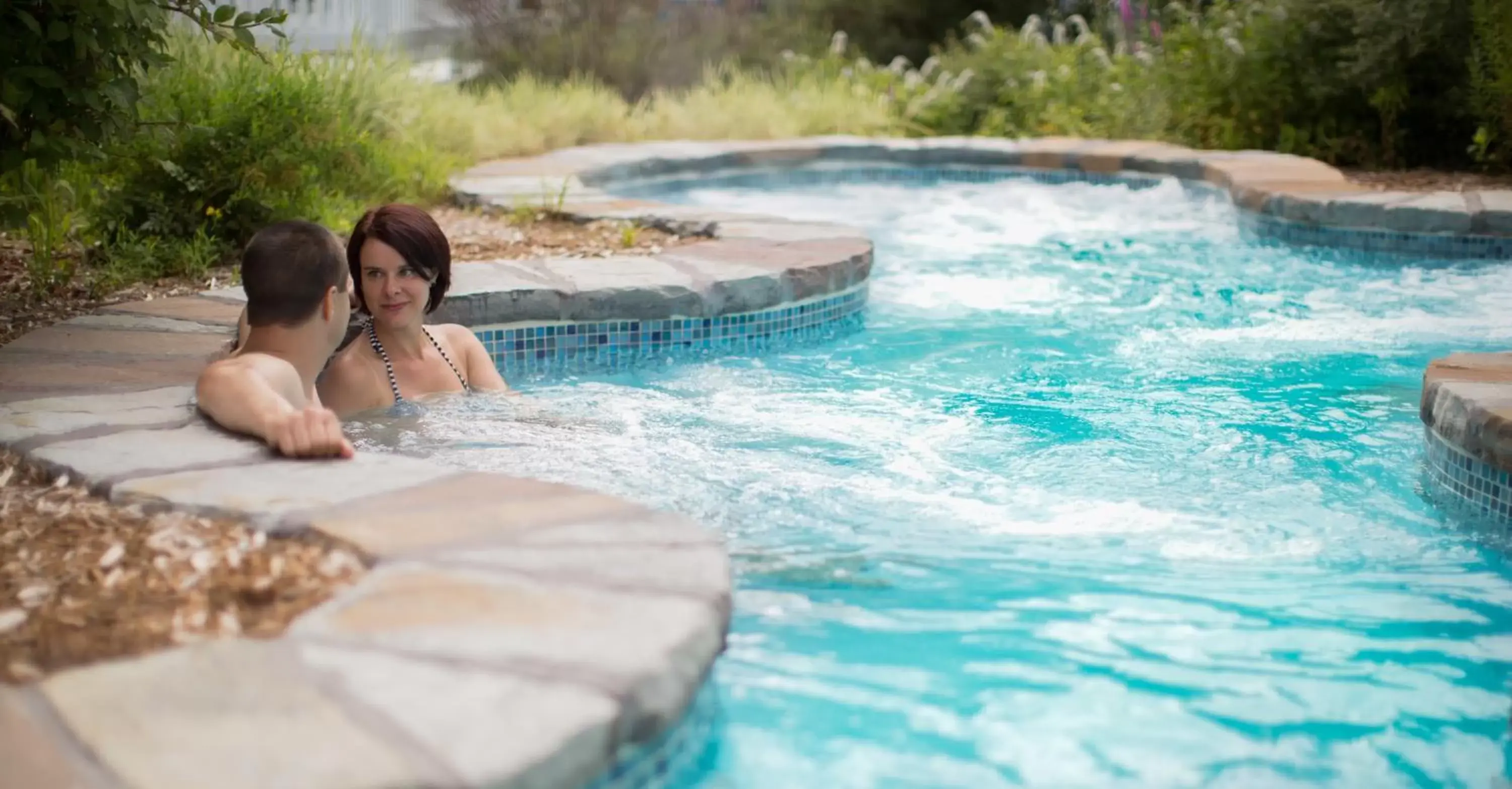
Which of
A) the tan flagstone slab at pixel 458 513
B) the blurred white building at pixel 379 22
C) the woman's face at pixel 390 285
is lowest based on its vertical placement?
the tan flagstone slab at pixel 458 513

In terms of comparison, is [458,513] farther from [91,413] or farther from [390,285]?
[390,285]

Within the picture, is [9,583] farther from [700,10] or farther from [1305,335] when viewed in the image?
[700,10]

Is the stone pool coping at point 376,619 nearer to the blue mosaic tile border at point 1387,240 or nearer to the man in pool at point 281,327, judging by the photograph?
the man in pool at point 281,327

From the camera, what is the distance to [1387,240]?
7.20 metres

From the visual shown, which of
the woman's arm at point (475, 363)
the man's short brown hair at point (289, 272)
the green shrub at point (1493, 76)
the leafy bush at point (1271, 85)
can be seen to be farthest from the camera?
the leafy bush at point (1271, 85)

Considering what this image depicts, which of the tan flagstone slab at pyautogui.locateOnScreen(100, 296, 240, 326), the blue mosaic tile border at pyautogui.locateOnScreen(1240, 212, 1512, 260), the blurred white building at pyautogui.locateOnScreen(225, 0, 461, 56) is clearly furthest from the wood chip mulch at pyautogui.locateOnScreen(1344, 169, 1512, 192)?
the blurred white building at pyautogui.locateOnScreen(225, 0, 461, 56)

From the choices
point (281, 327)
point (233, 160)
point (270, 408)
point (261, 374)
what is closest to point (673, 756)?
point (270, 408)

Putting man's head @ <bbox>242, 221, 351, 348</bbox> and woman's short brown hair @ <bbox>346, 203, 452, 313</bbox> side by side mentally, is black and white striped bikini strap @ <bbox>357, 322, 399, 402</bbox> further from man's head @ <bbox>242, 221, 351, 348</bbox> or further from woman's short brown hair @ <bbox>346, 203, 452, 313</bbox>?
man's head @ <bbox>242, 221, 351, 348</bbox>

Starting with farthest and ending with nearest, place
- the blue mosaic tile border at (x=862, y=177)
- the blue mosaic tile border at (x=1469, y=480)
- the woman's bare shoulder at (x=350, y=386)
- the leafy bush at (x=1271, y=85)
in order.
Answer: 1. the blue mosaic tile border at (x=862, y=177)
2. the leafy bush at (x=1271, y=85)
3. the woman's bare shoulder at (x=350, y=386)
4. the blue mosaic tile border at (x=1469, y=480)

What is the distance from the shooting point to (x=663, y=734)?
2020mm

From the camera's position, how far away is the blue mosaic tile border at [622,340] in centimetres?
496

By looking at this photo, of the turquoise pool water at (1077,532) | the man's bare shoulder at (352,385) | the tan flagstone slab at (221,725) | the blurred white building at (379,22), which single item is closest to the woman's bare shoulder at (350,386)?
the man's bare shoulder at (352,385)

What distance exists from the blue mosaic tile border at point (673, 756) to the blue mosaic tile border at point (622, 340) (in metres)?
2.74

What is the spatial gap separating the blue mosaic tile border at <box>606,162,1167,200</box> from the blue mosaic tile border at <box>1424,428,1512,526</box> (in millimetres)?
5473
